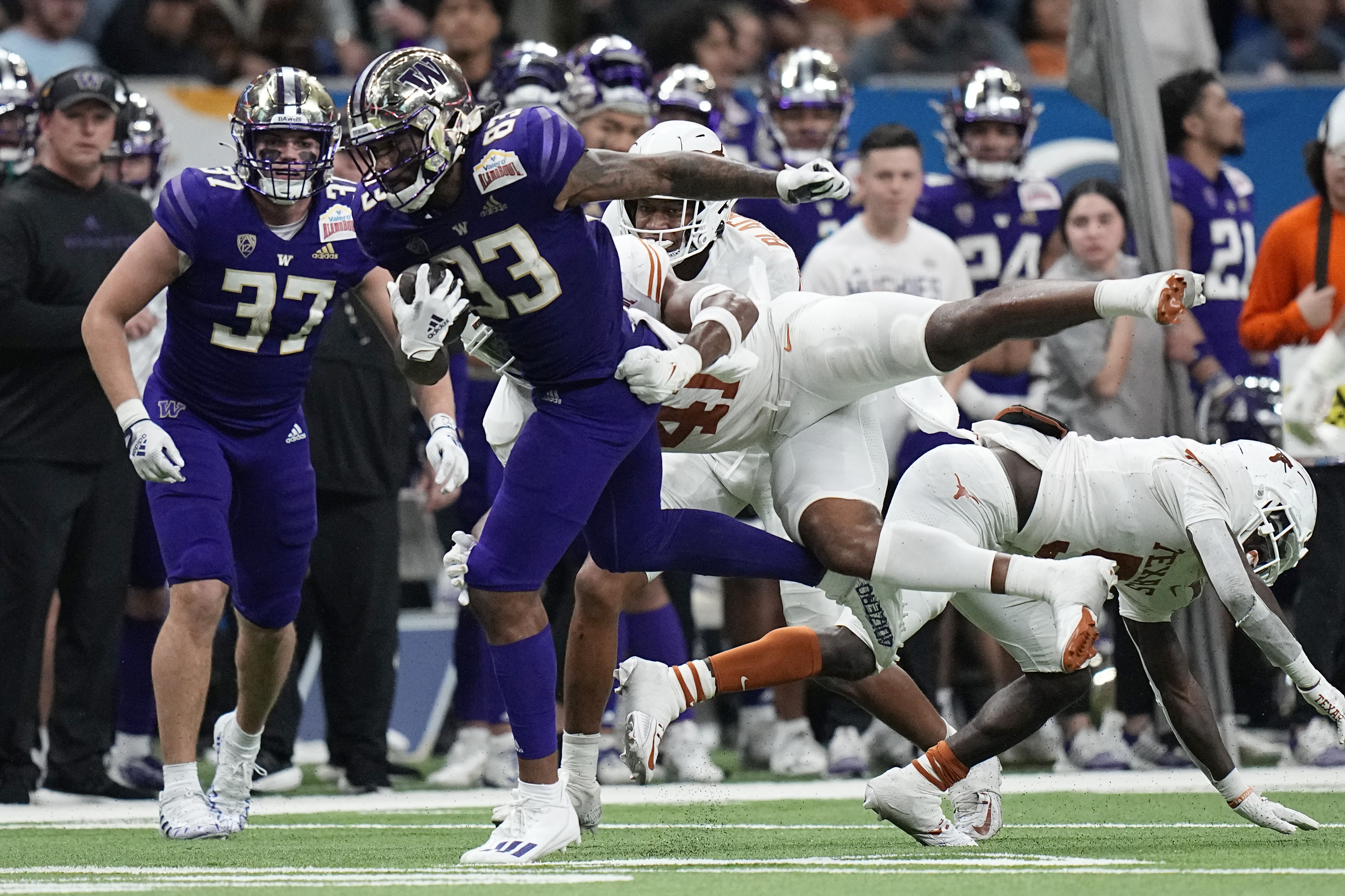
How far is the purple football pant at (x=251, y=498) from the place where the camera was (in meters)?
5.39

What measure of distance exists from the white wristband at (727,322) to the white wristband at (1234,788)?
1663mm

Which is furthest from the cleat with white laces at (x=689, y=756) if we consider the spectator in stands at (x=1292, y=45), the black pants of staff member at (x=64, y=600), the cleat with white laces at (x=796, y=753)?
the spectator in stands at (x=1292, y=45)

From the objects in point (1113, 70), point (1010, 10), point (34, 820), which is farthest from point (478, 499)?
point (1010, 10)

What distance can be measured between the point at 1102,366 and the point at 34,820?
4.02m

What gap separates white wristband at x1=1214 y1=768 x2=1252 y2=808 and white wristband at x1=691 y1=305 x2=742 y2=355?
1663 mm

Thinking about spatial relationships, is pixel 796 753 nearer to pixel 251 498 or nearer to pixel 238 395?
pixel 251 498

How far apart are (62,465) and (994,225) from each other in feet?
11.6

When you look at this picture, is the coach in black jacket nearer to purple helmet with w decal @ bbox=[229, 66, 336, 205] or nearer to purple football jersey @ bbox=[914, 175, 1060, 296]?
purple helmet with w decal @ bbox=[229, 66, 336, 205]

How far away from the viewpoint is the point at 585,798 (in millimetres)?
5297

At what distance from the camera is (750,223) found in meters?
5.97

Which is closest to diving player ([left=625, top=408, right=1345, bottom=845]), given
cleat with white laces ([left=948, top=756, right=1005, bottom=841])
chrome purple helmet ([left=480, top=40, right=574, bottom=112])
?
cleat with white laces ([left=948, top=756, right=1005, bottom=841])

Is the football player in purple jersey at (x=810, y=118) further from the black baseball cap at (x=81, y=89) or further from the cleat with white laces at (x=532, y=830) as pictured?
the cleat with white laces at (x=532, y=830)

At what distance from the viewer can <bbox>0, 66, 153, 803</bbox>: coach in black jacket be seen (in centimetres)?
653

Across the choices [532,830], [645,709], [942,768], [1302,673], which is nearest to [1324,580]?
[1302,673]
